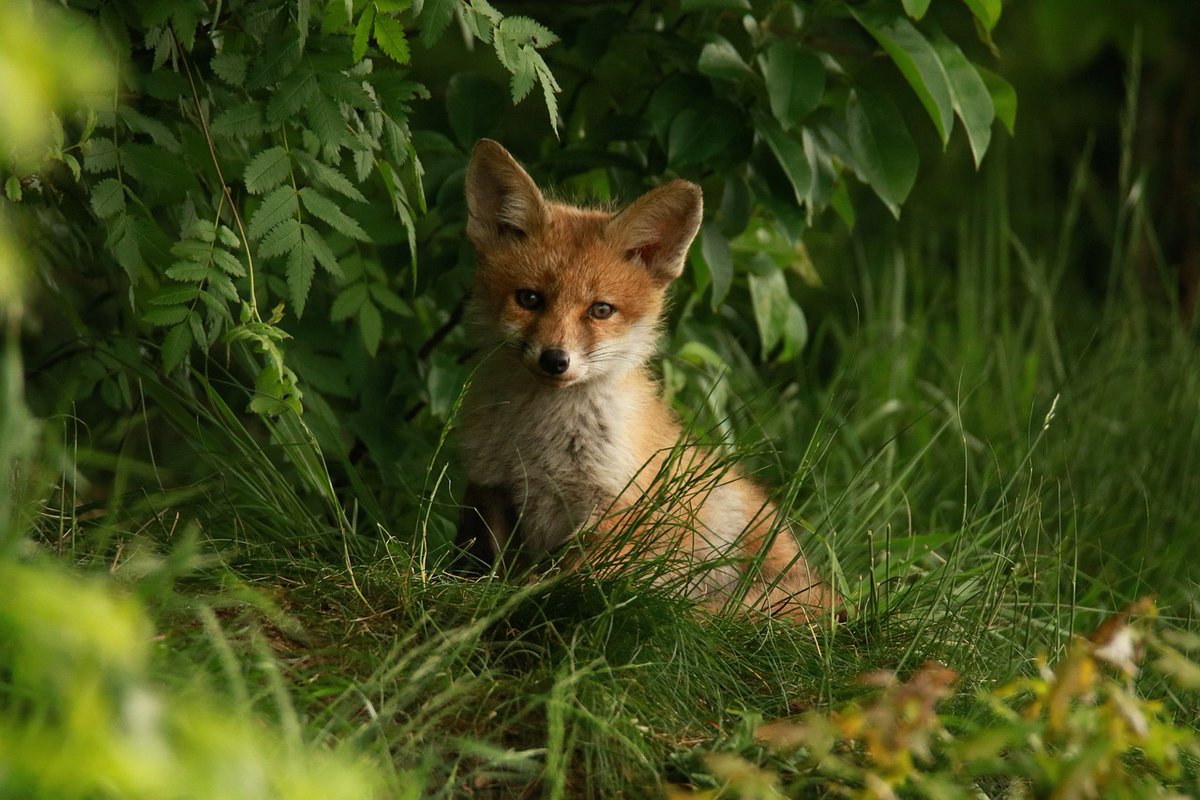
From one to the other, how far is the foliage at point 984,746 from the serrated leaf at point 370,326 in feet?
5.66

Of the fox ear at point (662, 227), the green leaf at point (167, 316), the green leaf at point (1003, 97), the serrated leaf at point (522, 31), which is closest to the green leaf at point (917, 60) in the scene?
the green leaf at point (1003, 97)

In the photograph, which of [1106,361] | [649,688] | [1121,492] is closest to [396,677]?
[649,688]

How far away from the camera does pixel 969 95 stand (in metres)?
3.93

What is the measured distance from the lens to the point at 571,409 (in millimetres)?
3859

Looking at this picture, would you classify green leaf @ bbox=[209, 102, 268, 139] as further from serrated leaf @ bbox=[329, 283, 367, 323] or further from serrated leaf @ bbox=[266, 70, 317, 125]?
serrated leaf @ bbox=[329, 283, 367, 323]

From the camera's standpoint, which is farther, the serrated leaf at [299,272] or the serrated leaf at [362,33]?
the serrated leaf at [299,272]

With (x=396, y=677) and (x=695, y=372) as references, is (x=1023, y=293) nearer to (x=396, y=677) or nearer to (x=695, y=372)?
(x=695, y=372)

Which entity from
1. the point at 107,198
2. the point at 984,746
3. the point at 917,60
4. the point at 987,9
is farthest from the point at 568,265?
the point at 984,746

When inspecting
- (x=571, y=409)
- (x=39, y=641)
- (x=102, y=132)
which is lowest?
(x=571, y=409)

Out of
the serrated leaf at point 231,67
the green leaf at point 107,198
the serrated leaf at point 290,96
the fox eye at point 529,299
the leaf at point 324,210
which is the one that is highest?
the serrated leaf at point 231,67

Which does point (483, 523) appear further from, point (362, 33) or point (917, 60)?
point (917, 60)

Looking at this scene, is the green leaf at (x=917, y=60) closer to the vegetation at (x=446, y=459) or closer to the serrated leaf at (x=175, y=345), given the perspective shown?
the vegetation at (x=446, y=459)

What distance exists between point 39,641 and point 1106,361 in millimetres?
5025

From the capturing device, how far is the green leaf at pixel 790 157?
398cm
